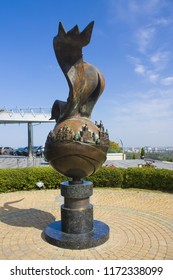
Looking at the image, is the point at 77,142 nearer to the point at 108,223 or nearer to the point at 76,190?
the point at 76,190

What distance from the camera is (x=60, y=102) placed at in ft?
20.0

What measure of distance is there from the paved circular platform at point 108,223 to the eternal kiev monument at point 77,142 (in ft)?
1.12

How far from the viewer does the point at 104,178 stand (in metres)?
12.1

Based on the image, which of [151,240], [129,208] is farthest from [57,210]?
[151,240]

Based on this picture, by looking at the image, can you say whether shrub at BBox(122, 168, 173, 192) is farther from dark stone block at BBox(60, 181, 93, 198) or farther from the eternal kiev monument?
dark stone block at BBox(60, 181, 93, 198)

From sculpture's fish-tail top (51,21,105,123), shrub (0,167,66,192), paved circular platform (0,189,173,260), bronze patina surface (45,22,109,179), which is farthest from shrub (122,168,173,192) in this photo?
sculpture's fish-tail top (51,21,105,123)

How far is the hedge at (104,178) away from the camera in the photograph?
1137cm

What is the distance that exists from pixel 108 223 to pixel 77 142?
2.75 metres

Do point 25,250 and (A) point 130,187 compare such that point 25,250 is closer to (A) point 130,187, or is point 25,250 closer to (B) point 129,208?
(B) point 129,208

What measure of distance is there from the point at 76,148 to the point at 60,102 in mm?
1362

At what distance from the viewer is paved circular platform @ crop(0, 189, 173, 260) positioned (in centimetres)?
505

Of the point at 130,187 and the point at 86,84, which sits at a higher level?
the point at 86,84
